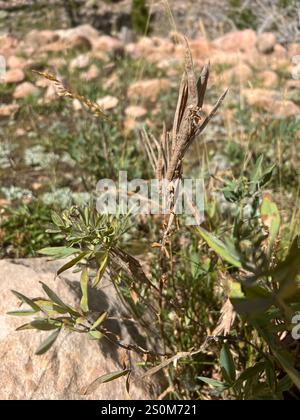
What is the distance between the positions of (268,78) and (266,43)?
2.00 metres

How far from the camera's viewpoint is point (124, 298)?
1300 millimetres

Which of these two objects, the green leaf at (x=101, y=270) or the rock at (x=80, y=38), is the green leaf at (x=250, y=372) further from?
the rock at (x=80, y=38)

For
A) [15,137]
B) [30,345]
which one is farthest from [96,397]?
[15,137]

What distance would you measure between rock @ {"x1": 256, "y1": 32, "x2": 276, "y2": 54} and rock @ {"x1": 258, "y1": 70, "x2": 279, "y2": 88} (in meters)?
1.75

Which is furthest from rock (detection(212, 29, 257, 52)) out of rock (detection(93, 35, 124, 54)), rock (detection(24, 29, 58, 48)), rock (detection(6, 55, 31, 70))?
rock (detection(6, 55, 31, 70))

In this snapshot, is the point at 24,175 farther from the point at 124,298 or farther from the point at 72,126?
the point at 124,298

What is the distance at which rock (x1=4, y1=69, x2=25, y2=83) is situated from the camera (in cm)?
416

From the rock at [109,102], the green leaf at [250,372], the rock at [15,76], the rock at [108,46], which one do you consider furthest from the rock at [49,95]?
the green leaf at [250,372]

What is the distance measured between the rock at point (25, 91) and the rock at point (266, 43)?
2.79 m

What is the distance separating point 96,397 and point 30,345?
7.9 inches

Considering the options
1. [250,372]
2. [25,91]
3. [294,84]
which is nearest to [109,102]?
[25,91]

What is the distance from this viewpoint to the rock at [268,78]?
387 cm

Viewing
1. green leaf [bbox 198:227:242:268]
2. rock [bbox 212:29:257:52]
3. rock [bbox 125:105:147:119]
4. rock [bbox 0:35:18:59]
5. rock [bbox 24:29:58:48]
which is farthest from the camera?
rock [bbox 24:29:58:48]

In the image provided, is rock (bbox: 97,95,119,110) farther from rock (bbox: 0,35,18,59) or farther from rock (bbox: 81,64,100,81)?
rock (bbox: 0,35,18,59)
